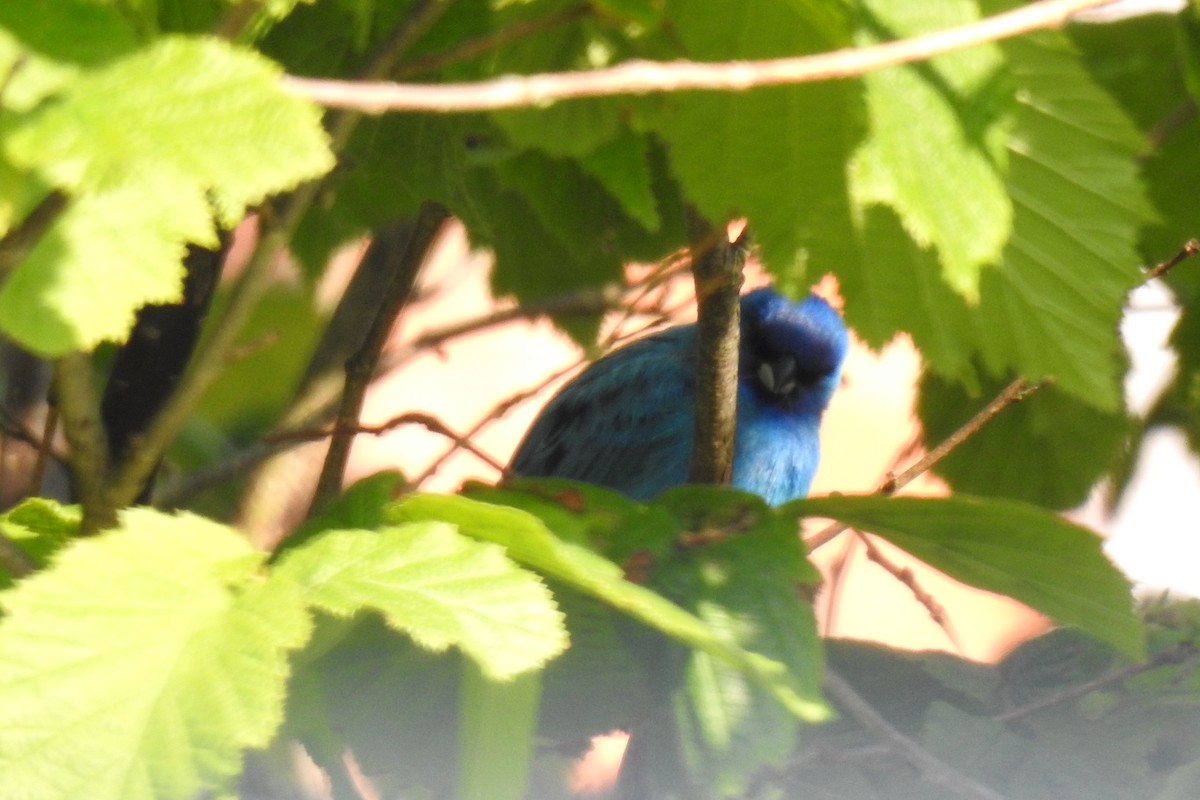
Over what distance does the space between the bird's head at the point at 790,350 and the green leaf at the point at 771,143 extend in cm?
193

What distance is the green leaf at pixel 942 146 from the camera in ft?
2.65

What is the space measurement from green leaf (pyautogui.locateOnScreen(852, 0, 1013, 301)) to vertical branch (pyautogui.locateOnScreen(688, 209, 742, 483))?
17 centimetres

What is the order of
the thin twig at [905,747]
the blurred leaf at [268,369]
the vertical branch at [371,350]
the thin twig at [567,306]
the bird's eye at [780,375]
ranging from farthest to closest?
the bird's eye at [780,375] → the blurred leaf at [268,369] → the thin twig at [567,306] → the vertical branch at [371,350] → the thin twig at [905,747]

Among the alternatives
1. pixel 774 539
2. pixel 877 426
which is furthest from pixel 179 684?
pixel 877 426

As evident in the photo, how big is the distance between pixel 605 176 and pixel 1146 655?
1.86 feet

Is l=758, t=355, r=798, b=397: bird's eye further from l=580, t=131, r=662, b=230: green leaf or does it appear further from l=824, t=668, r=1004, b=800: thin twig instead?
l=580, t=131, r=662, b=230: green leaf

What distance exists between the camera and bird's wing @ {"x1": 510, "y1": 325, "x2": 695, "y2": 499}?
2.52 metres

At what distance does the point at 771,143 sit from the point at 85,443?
1.62 feet

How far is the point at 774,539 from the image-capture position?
93 cm

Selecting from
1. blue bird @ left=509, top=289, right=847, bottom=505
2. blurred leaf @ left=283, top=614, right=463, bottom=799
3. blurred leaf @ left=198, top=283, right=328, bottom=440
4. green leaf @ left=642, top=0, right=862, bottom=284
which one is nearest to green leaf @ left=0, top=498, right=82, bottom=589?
blurred leaf @ left=283, top=614, right=463, bottom=799

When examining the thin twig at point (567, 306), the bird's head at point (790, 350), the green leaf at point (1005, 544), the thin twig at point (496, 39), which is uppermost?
the bird's head at point (790, 350)

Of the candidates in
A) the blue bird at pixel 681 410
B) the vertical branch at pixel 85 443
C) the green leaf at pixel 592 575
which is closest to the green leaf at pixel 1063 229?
the green leaf at pixel 592 575

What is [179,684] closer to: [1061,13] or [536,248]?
[1061,13]

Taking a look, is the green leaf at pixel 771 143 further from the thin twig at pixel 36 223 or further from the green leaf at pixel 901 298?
the thin twig at pixel 36 223
